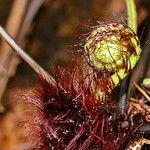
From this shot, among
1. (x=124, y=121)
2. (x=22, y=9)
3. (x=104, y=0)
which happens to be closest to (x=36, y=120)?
(x=124, y=121)

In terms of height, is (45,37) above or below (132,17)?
below

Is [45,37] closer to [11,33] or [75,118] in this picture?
[11,33]

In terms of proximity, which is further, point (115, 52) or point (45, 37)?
point (45, 37)

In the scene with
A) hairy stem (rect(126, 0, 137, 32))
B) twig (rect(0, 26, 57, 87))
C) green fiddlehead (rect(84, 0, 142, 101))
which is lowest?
twig (rect(0, 26, 57, 87))

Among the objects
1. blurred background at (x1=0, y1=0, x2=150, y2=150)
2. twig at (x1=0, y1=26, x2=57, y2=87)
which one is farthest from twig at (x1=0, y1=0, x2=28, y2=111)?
twig at (x1=0, y1=26, x2=57, y2=87)

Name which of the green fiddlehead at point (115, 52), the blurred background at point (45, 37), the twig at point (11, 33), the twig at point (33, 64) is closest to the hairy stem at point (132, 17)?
the green fiddlehead at point (115, 52)

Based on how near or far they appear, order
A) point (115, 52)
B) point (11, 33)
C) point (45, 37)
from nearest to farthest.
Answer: point (115, 52) → point (11, 33) → point (45, 37)

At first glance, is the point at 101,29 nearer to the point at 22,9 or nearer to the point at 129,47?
the point at 129,47

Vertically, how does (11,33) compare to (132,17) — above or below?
below

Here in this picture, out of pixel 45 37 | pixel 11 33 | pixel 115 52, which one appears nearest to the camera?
pixel 115 52

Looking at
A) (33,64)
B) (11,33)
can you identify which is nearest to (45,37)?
(11,33)

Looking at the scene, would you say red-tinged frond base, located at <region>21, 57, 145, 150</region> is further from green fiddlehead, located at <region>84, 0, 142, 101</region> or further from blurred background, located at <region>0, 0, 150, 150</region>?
blurred background, located at <region>0, 0, 150, 150</region>

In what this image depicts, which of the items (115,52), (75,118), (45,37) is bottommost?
(45,37)
